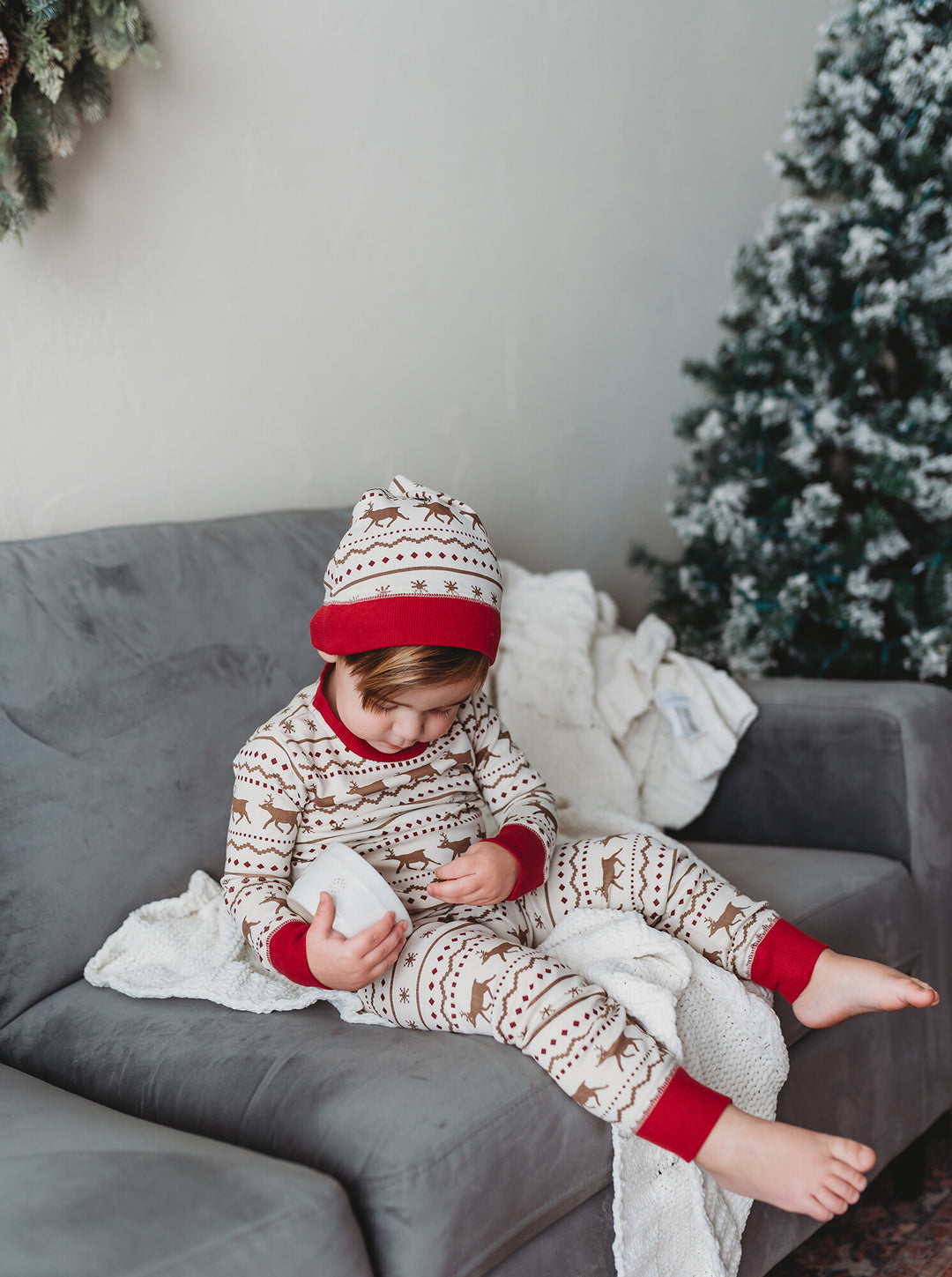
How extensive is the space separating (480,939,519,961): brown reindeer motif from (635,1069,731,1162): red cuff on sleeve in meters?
0.18

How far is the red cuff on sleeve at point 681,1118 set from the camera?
0.93 metres

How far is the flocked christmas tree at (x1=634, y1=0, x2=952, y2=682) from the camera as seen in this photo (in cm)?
199

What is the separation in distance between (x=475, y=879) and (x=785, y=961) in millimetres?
331

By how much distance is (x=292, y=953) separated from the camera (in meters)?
1.04

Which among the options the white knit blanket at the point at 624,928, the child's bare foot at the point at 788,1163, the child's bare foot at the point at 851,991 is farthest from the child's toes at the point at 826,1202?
the child's bare foot at the point at 851,991

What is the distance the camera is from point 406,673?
1098mm


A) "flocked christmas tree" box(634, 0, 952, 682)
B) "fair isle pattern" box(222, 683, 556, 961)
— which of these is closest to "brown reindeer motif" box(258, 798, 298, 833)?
"fair isle pattern" box(222, 683, 556, 961)

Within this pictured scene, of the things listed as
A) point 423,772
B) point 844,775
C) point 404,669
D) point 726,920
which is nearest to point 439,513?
point 404,669

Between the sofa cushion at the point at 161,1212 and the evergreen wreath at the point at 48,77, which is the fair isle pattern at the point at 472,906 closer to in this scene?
the sofa cushion at the point at 161,1212

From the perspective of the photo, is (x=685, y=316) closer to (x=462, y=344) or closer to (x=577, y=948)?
(x=462, y=344)

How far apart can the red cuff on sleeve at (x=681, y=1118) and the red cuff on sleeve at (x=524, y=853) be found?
269mm

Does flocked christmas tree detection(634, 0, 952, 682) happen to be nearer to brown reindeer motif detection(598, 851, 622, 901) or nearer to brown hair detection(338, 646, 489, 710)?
brown reindeer motif detection(598, 851, 622, 901)

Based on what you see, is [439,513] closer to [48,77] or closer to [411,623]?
[411,623]

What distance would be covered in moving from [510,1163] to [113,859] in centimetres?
59
